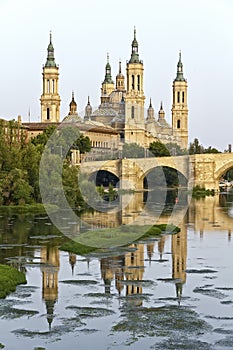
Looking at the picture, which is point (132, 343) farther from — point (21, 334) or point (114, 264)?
point (114, 264)

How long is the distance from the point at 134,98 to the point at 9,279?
244 feet

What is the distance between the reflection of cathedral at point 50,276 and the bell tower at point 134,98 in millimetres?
67747

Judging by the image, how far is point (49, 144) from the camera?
61.7 meters

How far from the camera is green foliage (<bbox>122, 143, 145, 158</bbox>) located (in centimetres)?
8243

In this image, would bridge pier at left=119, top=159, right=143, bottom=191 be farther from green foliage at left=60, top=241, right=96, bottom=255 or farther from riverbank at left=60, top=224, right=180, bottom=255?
green foliage at left=60, top=241, right=96, bottom=255

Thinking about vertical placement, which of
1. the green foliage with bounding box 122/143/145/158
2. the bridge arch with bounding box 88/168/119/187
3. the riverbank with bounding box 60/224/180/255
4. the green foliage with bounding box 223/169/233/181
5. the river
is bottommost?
the river

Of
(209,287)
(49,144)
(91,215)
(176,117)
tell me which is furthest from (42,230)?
(176,117)

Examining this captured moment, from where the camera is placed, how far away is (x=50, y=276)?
68.1 feet

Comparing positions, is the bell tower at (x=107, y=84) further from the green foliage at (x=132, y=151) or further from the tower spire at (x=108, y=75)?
the green foliage at (x=132, y=151)

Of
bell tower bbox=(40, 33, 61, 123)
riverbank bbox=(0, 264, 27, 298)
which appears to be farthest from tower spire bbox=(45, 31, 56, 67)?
riverbank bbox=(0, 264, 27, 298)

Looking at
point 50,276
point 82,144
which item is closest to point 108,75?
point 82,144

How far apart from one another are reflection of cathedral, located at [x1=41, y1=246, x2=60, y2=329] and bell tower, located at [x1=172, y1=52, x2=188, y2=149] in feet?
281

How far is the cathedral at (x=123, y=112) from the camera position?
303 feet

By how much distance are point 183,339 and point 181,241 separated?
45.9ft
